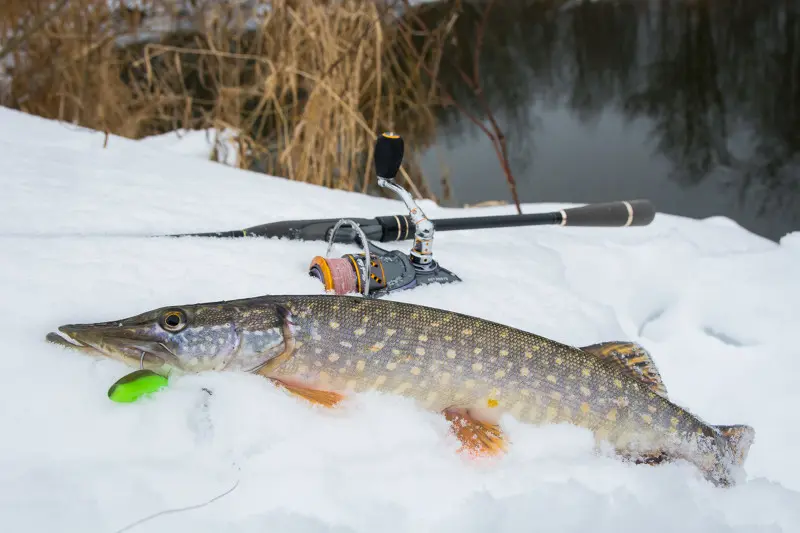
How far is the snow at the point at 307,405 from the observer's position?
5.22ft

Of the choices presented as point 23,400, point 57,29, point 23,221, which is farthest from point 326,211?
point 57,29

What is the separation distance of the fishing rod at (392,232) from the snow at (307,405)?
0.09 metres

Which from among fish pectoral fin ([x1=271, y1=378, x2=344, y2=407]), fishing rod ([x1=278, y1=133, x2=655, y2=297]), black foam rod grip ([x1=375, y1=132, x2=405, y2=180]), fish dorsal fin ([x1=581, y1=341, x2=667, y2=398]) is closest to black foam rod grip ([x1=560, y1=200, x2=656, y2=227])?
fishing rod ([x1=278, y1=133, x2=655, y2=297])

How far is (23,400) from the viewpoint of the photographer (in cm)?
171

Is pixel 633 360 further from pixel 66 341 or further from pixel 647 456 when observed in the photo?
pixel 66 341

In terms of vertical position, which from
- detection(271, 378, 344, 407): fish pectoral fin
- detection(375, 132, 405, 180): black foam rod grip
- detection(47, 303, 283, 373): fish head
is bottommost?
detection(271, 378, 344, 407): fish pectoral fin

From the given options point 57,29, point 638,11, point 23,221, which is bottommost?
point 23,221

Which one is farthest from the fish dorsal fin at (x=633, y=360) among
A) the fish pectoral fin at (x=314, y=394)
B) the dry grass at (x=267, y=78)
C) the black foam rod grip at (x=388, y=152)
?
the dry grass at (x=267, y=78)

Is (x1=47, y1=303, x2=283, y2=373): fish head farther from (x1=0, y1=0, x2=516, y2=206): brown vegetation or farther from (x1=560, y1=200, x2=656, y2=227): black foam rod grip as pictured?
(x1=0, y1=0, x2=516, y2=206): brown vegetation

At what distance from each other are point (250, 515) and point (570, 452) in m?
0.83

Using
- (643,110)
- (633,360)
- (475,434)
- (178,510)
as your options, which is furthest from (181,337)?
(643,110)

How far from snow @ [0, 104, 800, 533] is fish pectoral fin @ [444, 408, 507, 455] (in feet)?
0.11

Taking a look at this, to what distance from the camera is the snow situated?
1591 millimetres

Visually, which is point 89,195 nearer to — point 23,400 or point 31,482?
point 23,400
